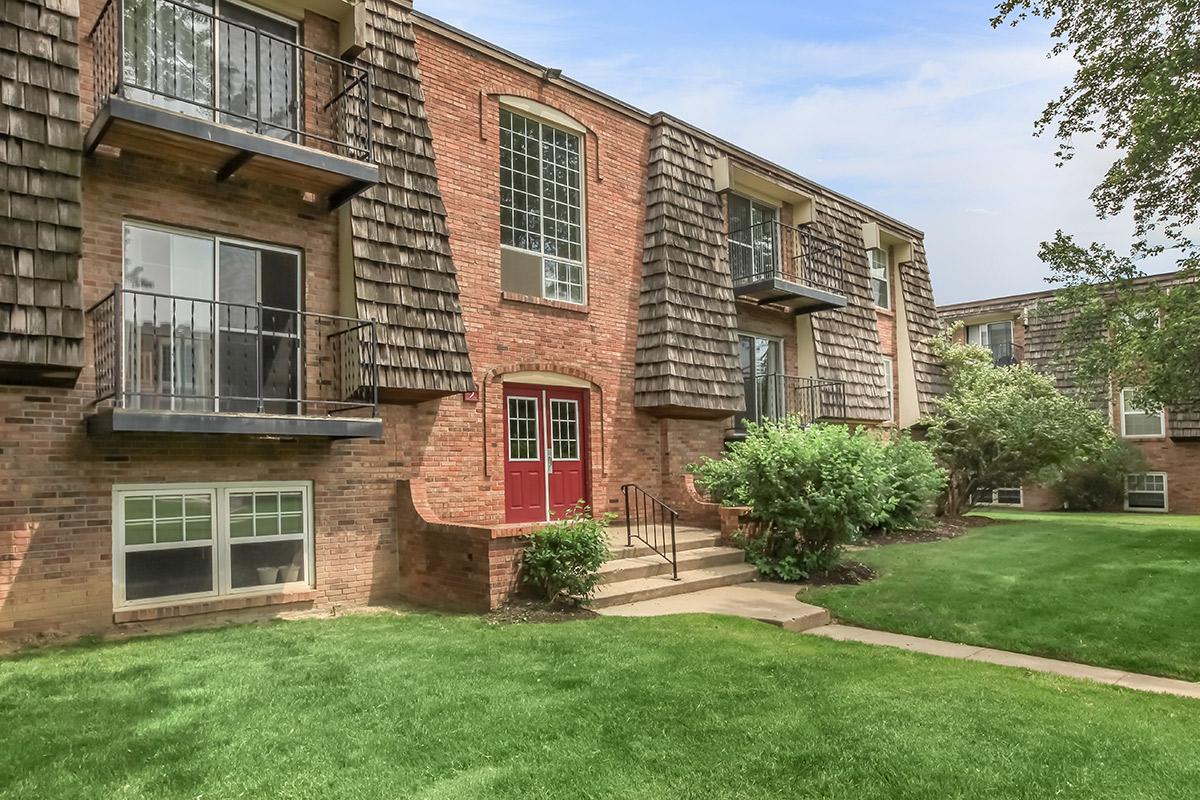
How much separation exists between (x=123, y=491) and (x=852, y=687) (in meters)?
6.81

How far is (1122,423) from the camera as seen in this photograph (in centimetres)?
2411

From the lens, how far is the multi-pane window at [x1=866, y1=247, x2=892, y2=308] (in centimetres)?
1977

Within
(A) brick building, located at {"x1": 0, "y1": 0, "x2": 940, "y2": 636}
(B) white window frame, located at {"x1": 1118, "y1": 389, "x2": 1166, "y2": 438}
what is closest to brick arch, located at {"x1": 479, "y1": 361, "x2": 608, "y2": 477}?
(A) brick building, located at {"x1": 0, "y1": 0, "x2": 940, "y2": 636}

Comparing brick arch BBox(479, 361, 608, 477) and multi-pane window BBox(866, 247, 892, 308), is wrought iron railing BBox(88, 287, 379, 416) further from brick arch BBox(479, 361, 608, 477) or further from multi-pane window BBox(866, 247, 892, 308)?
multi-pane window BBox(866, 247, 892, 308)

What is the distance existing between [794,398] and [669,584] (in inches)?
311

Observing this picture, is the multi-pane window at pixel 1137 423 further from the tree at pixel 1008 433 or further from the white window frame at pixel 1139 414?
the tree at pixel 1008 433

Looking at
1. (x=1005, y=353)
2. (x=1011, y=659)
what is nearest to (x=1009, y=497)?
(x=1005, y=353)

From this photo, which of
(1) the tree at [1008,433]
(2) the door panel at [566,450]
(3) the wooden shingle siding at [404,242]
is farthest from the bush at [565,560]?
(1) the tree at [1008,433]

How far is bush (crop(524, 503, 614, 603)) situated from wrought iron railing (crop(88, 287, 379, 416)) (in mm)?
2355

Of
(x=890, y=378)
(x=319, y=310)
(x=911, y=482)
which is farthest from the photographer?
(x=890, y=378)

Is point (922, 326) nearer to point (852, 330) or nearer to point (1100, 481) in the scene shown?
point (852, 330)

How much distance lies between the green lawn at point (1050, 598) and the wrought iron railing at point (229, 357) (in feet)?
19.4

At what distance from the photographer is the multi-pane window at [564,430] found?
11922mm

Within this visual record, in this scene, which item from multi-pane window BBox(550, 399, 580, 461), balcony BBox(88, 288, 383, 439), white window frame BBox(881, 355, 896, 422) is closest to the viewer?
balcony BBox(88, 288, 383, 439)
